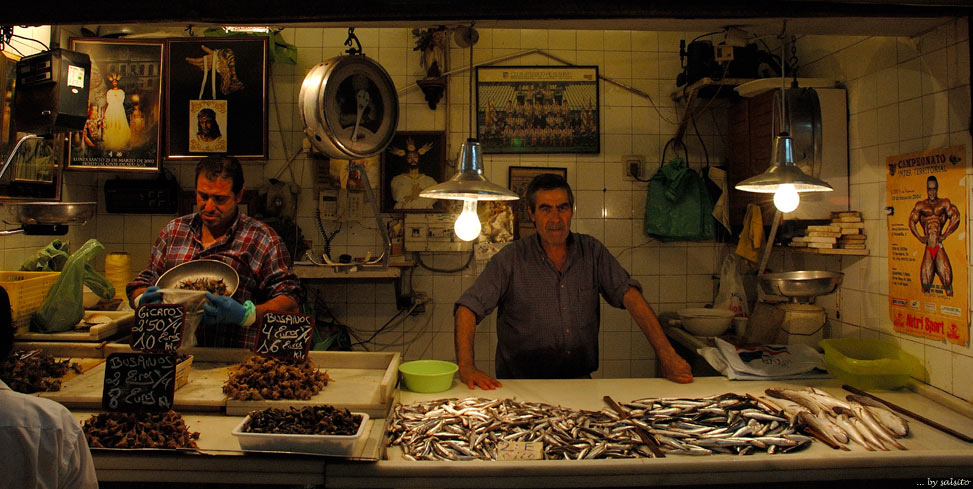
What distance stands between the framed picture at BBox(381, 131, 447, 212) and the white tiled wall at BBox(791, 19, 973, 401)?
9.83 feet

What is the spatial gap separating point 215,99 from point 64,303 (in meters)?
2.07

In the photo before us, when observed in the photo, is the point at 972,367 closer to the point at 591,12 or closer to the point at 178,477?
the point at 591,12

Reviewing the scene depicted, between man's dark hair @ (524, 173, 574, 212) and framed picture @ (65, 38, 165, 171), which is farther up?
framed picture @ (65, 38, 165, 171)

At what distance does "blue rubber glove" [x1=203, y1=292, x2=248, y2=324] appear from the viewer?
248cm

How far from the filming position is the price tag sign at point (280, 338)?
89.0 inches

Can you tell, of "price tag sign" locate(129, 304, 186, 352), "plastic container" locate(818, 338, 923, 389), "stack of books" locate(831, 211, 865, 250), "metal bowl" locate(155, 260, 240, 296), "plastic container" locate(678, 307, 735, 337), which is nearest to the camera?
"price tag sign" locate(129, 304, 186, 352)

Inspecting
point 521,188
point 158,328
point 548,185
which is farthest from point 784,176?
point 158,328

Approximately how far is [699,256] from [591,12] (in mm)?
3269

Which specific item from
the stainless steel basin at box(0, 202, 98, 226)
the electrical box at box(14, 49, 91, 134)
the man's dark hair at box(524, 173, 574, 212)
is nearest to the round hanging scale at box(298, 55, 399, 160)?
the man's dark hair at box(524, 173, 574, 212)

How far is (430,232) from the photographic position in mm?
4695

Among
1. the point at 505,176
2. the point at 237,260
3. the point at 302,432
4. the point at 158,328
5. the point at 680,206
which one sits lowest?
the point at 302,432

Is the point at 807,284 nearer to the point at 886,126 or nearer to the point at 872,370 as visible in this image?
the point at 872,370

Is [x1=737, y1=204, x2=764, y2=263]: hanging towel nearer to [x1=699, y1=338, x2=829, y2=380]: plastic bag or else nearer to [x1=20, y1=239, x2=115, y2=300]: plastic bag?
[x1=699, y1=338, x2=829, y2=380]: plastic bag

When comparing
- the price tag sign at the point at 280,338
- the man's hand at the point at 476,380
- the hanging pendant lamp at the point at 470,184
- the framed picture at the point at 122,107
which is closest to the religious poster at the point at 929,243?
the hanging pendant lamp at the point at 470,184
